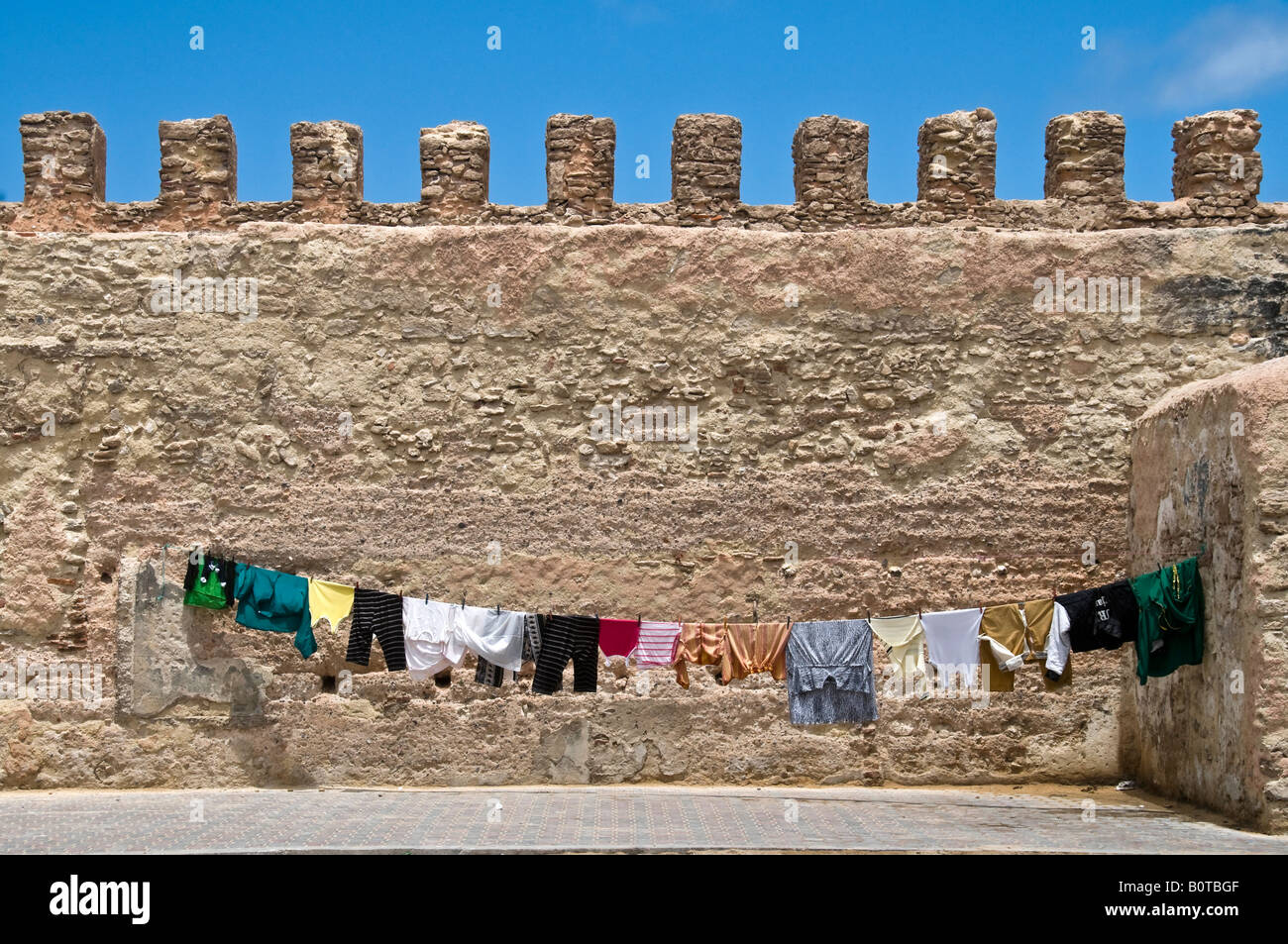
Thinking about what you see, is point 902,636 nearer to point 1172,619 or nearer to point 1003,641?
point 1003,641

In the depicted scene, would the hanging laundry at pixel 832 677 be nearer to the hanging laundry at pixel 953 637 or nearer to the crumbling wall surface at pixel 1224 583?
the hanging laundry at pixel 953 637

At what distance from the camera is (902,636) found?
9.28 meters

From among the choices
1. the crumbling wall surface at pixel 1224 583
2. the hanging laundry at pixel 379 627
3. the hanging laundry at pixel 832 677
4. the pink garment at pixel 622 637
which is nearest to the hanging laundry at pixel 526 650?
the pink garment at pixel 622 637

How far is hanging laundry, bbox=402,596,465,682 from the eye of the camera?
30.9 feet

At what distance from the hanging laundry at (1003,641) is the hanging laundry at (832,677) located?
2.55ft

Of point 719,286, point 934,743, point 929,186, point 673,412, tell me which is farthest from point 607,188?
point 934,743

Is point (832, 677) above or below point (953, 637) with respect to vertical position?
below

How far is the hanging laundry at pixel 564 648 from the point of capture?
940cm

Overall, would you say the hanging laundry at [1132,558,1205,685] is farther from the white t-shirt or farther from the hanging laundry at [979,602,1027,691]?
the white t-shirt

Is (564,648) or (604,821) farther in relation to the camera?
(564,648)

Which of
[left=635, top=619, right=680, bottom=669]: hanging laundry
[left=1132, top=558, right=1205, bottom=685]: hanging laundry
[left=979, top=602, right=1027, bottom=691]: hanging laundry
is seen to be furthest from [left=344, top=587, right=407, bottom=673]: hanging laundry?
[left=1132, top=558, right=1205, bottom=685]: hanging laundry

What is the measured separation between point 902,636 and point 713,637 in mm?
1279

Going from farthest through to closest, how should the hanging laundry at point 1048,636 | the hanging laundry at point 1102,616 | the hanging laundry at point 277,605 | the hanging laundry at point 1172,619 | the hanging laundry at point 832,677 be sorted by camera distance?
the hanging laundry at point 277,605 < the hanging laundry at point 832,677 < the hanging laundry at point 1048,636 < the hanging laundry at point 1102,616 < the hanging laundry at point 1172,619

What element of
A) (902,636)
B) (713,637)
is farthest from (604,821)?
(902,636)
